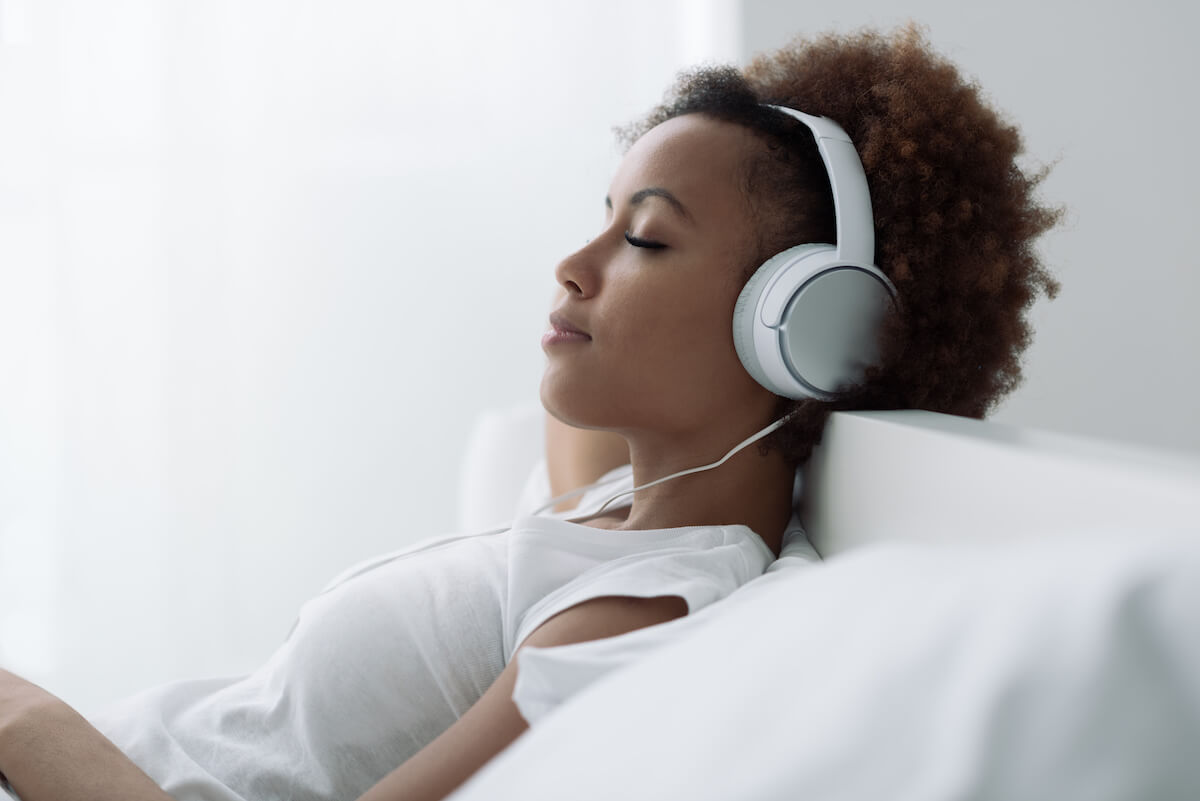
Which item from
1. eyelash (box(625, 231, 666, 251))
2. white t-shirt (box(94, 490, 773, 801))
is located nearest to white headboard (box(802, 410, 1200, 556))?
white t-shirt (box(94, 490, 773, 801))

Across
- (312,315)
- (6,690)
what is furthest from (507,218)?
(6,690)

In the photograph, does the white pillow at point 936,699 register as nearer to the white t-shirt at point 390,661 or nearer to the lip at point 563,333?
the white t-shirt at point 390,661

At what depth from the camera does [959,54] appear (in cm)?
171

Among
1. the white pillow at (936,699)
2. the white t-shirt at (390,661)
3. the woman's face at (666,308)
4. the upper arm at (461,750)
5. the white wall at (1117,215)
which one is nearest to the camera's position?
the white pillow at (936,699)

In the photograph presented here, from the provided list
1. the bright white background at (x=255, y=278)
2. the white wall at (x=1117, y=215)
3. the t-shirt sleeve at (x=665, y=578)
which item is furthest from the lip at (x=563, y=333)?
the bright white background at (x=255, y=278)

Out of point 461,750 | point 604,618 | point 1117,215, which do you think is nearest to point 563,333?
point 604,618

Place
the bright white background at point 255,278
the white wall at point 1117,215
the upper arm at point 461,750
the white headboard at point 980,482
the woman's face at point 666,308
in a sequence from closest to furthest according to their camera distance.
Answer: the white headboard at point 980,482 → the upper arm at point 461,750 → the woman's face at point 666,308 → the white wall at point 1117,215 → the bright white background at point 255,278

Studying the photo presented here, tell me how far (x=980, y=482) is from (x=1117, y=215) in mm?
1362

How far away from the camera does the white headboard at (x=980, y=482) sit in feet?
1.22

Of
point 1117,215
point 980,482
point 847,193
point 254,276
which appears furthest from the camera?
point 254,276

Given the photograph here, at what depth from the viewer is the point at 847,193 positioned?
83 cm

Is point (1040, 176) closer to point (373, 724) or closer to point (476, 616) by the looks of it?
point (476, 616)

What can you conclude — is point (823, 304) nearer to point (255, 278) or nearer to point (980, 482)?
point (980, 482)

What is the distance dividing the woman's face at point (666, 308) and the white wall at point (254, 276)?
1.70 metres
